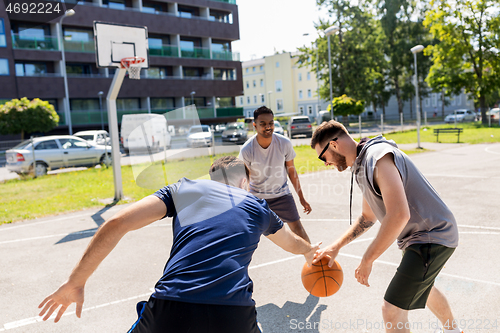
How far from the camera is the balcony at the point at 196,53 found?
147ft

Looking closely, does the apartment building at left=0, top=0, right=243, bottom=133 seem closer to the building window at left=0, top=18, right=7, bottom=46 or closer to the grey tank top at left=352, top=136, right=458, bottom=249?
the building window at left=0, top=18, right=7, bottom=46

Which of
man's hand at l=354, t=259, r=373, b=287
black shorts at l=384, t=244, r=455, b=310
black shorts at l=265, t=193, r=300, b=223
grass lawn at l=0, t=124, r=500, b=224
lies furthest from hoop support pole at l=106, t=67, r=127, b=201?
black shorts at l=384, t=244, r=455, b=310

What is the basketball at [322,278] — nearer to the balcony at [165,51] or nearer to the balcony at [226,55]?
the balcony at [165,51]

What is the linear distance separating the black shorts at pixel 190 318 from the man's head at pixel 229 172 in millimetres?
750

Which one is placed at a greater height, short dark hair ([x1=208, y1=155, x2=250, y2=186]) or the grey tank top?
short dark hair ([x1=208, y1=155, x2=250, y2=186])

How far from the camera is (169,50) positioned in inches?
1713

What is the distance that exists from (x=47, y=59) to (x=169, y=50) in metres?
12.5

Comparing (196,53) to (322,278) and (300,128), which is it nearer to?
(300,128)

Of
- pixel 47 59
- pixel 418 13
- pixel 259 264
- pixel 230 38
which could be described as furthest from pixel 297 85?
pixel 259 264

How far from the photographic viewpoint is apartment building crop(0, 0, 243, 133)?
35531mm

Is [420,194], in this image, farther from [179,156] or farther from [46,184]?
[46,184]

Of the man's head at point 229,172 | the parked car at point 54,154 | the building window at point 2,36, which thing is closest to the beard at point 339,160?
the man's head at point 229,172

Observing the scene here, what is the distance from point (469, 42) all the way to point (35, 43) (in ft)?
136

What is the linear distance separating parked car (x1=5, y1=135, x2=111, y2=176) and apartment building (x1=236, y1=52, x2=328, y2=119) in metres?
60.3
